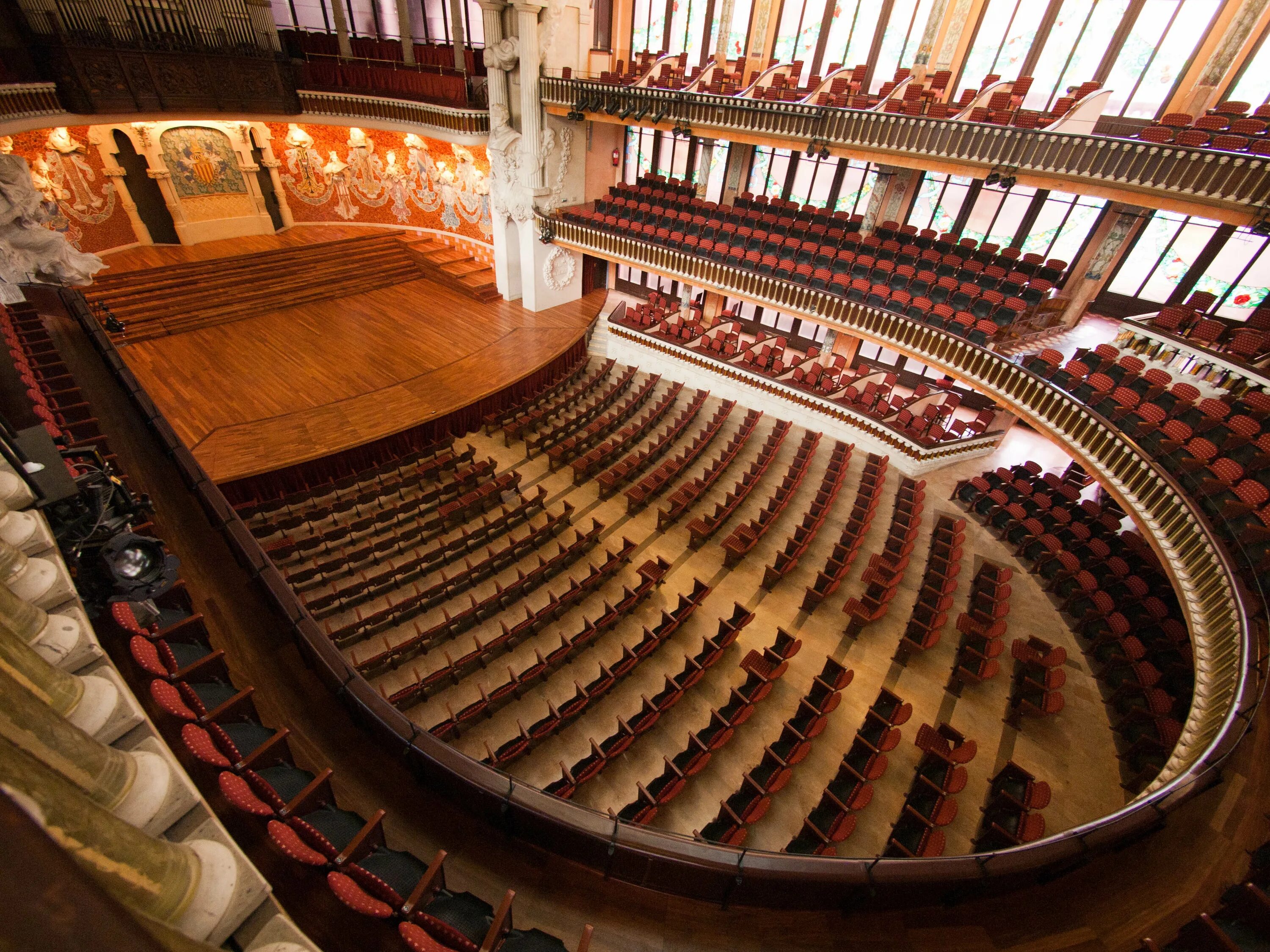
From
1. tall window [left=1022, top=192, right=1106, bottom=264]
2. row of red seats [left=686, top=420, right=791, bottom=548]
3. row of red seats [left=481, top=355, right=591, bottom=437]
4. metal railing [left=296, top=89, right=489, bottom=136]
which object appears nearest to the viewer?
row of red seats [left=686, top=420, right=791, bottom=548]

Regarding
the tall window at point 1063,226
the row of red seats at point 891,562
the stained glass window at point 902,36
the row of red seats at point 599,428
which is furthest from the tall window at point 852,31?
the row of red seats at point 891,562

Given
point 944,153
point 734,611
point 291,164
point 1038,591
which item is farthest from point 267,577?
point 291,164

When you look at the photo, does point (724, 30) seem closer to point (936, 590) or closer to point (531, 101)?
point (531, 101)

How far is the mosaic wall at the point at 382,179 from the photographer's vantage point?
1323cm

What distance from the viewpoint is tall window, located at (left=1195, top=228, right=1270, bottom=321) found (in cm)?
794

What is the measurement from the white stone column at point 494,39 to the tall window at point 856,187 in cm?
693

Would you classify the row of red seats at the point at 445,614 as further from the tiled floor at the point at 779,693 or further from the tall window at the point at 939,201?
the tall window at the point at 939,201

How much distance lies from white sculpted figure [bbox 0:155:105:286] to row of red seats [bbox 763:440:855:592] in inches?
419

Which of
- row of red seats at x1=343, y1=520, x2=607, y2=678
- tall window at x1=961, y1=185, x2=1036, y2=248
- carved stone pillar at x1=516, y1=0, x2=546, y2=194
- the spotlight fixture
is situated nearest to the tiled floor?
row of red seats at x1=343, y1=520, x2=607, y2=678

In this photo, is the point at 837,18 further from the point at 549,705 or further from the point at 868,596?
the point at 549,705

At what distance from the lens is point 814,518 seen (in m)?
7.43

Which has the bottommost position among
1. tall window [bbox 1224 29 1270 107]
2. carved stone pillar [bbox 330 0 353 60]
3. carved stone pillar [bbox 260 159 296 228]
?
carved stone pillar [bbox 260 159 296 228]

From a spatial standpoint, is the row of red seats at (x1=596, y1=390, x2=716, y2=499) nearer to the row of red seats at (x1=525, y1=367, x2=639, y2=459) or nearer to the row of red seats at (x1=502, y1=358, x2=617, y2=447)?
the row of red seats at (x1=525, y1=367, x2=639, y2=459)

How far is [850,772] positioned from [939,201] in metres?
10.3
